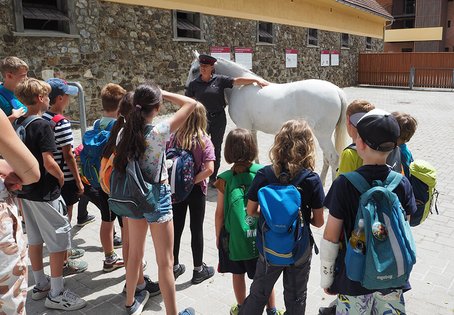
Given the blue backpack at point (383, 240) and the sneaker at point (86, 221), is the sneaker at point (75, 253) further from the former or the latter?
the blue backpack at point (383, 240)

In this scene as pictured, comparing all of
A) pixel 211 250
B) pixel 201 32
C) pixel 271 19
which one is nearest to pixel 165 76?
pixel 201 32

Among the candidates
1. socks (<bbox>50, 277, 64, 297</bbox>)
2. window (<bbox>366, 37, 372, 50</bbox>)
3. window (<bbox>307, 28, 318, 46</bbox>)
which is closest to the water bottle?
socks (<bbox>50, 277, 64, 297</bbox>)

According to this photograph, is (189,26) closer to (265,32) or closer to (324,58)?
(265,32)

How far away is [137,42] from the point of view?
10.9 metres

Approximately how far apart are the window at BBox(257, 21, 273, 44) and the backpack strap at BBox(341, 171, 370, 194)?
15290 mm

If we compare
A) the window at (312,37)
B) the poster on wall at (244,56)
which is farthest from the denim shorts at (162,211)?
the window at (312,37)

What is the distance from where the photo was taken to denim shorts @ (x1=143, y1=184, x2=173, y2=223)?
241 centimetres

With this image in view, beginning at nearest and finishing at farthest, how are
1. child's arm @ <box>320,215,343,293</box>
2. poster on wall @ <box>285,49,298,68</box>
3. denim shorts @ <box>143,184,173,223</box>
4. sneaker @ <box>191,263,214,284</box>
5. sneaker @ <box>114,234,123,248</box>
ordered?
1. child's arm @ <box>320,215,343,293</box>
2. denim shorts @ <box>143,184,173,223</box>
3. sneaker @ <box>191,263,214,284</box>
4. sneaker @ <box>114,234,123,248</box>
5. poster on wall @ <box>285,49,298,68</box>

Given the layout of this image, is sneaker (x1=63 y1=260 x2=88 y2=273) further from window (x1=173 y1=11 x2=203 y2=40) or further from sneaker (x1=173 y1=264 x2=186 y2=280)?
window (x1=173 y1=11 x2=203 y2=40)

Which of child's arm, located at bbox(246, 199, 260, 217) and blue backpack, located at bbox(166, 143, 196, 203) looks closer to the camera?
child's arm, located at bbox(246, 199, 260, 217)

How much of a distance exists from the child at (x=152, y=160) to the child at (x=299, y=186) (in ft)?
1.79

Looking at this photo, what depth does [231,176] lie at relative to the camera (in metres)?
2.55

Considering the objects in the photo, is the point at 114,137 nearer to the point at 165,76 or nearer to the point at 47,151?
→ the point at 47,151

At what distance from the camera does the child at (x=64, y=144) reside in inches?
118
